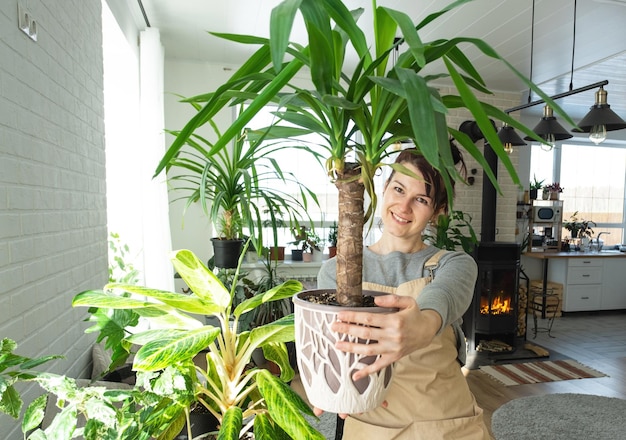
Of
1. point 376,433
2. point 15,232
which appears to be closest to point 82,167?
point 15,232

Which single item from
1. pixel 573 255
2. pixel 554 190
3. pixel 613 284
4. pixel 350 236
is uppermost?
pixel 554 190

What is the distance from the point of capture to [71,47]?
1.82 metres

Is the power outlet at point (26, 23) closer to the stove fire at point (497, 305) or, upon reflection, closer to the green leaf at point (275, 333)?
the green leaf at point (275, 333)

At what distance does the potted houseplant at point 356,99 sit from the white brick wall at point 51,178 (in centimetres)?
102

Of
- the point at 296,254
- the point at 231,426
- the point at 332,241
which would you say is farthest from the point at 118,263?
the point at 231,426

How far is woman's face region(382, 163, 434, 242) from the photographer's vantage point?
3.48 ft

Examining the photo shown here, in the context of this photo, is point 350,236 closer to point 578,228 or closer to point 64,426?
point 64,426

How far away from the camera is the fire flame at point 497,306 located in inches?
174

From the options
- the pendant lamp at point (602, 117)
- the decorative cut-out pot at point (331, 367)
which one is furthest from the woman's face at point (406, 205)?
the pendant lamp at point (602, 117)

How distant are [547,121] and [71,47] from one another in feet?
8.97

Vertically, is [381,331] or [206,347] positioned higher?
[381,331]

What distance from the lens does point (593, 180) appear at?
6938 mm

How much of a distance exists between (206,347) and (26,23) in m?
1.22

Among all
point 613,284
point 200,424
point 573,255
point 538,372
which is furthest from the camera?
point 613,284
